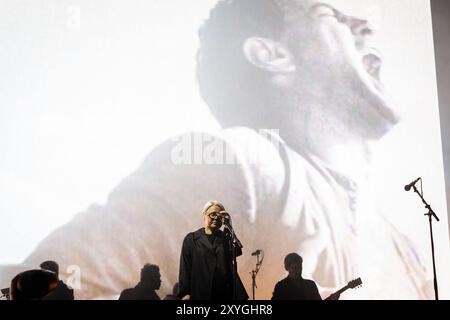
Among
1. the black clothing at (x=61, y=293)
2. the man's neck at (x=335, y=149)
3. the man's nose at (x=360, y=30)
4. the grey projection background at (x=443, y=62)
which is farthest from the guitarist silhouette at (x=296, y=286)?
the man's nose at (x=360, y=30)

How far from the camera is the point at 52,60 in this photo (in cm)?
454

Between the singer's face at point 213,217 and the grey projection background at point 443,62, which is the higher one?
the grey projection background at point 443,62

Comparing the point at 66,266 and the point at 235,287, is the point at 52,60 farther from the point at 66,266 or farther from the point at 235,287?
the point at 235,287

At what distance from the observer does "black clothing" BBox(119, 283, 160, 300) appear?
4.18 metres

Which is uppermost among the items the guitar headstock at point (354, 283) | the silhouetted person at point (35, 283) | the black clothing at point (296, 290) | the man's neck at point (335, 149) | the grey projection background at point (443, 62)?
the grey projection background at point (443, 62)

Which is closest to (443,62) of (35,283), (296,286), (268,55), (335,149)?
(335,149)

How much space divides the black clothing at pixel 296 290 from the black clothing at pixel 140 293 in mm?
902

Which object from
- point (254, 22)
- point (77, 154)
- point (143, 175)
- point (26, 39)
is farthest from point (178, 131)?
point (26, 39)

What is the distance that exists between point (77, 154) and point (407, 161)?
8.63 ft

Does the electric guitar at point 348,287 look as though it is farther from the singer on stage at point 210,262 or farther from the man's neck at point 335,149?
the singer on stage at point 210,262

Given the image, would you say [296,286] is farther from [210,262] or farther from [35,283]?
[35,283]

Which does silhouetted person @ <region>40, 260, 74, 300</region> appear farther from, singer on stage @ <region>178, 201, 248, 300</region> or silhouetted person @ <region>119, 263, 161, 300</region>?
singer on stage @ <region>178, 201, 248, 300</region>

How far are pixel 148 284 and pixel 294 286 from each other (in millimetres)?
1086

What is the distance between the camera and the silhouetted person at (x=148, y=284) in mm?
4219
